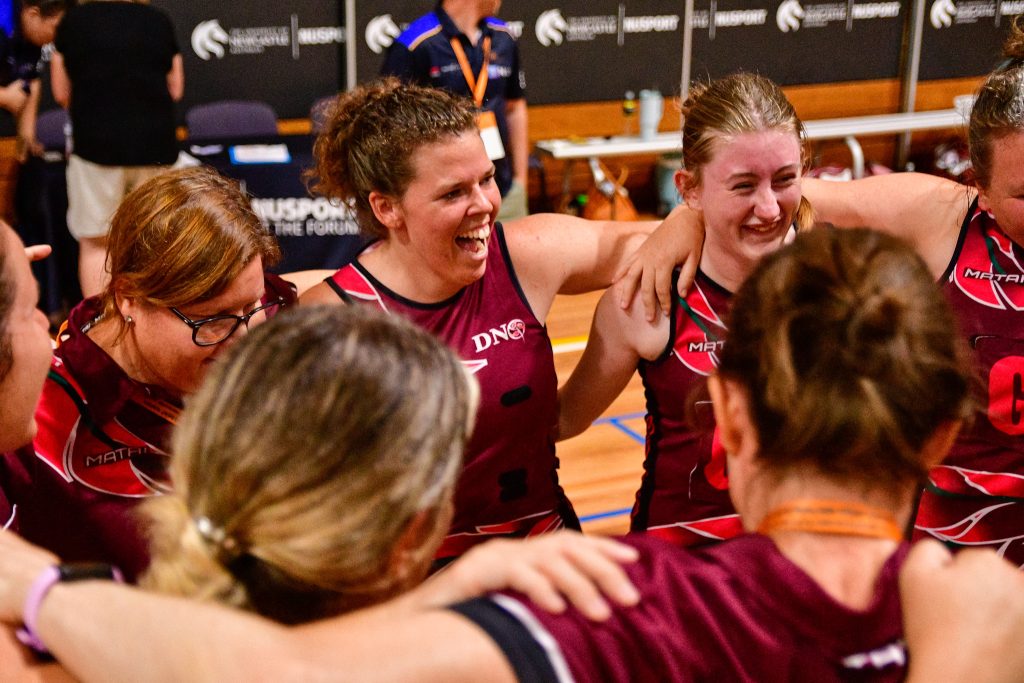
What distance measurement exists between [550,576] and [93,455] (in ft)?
4.17

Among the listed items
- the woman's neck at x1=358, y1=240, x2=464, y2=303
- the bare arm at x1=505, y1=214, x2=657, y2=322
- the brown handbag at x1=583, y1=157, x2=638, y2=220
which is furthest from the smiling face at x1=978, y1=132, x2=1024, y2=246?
the brown handbag at x1=583, y1=157, x2=638, y2=220

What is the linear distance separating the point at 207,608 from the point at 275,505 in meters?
0.13

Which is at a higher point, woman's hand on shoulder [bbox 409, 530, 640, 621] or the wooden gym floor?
woman's hand on shoulder [bbox 409, 530, 640, 621]

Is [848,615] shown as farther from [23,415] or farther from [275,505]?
[23,415]

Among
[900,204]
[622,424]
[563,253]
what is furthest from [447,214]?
[622,424]

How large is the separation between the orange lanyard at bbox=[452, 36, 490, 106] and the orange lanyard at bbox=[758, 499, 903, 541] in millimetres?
4849

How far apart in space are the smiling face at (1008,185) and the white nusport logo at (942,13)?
8180mm

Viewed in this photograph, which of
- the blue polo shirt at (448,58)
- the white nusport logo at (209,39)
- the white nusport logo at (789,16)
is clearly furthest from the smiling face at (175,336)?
the white nusport logo at (789,16)

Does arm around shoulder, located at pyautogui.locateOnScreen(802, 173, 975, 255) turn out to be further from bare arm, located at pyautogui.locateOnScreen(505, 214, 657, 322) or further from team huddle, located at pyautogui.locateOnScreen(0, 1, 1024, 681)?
team huddle, located at pyautogui.locateOnScreen(0, 1, 1024, 681)

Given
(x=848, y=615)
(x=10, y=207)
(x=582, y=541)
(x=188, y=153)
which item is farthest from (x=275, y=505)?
(x=10, y=207)

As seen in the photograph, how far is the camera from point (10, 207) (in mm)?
6910

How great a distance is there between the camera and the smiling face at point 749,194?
2309mm

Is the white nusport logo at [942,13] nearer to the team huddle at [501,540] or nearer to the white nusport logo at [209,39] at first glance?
the white nusport logo at [209,39]

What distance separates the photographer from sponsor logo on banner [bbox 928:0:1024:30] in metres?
9.54
